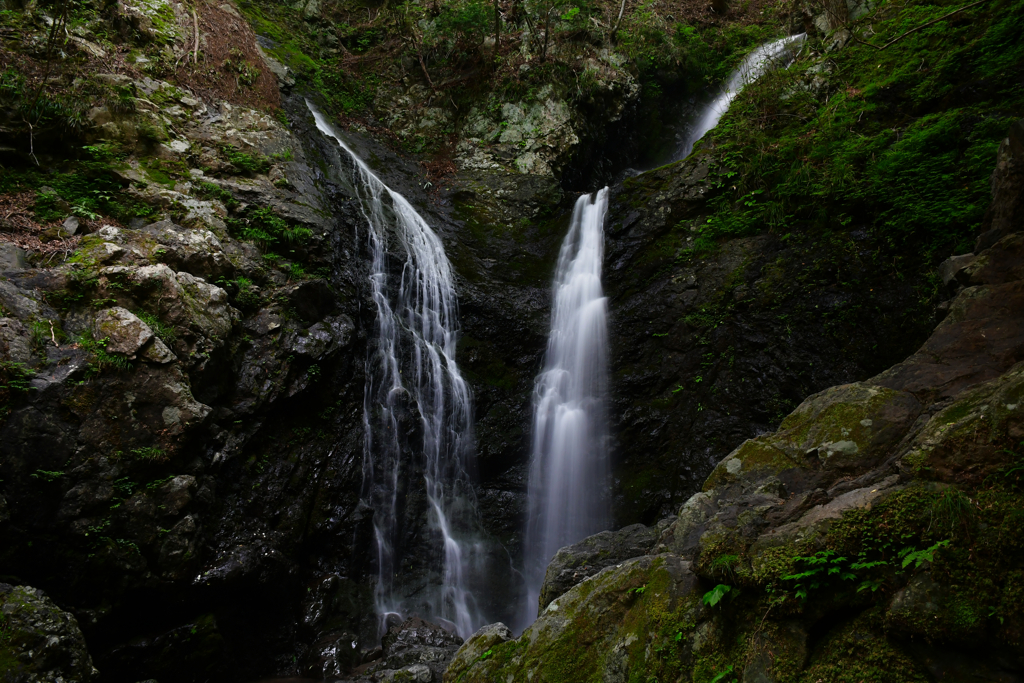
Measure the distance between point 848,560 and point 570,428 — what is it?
6.41 m

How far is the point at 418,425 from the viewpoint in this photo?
8320 mm

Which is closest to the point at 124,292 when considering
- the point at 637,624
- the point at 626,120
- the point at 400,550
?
the point at 400,550

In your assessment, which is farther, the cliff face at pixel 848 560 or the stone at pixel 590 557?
the stone at pixel 590 557

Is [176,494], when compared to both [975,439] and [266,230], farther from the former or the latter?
[975,439]

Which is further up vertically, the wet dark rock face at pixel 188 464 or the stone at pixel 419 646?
the wet dark rock face at pixel 188 464

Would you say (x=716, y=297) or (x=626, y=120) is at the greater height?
(x=626, y=120)

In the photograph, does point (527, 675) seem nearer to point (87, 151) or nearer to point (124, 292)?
point (124, 292)

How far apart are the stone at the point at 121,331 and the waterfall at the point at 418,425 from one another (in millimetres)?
3120

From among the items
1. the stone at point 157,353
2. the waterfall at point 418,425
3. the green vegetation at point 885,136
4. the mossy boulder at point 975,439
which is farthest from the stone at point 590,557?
the green vegetation at point 885,136

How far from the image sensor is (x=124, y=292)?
6004 mm

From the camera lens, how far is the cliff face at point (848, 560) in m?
2.19

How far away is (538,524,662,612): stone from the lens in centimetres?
457

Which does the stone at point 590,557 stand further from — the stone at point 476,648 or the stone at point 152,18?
the stone at point 152,18

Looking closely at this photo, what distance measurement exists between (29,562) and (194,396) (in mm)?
2089
